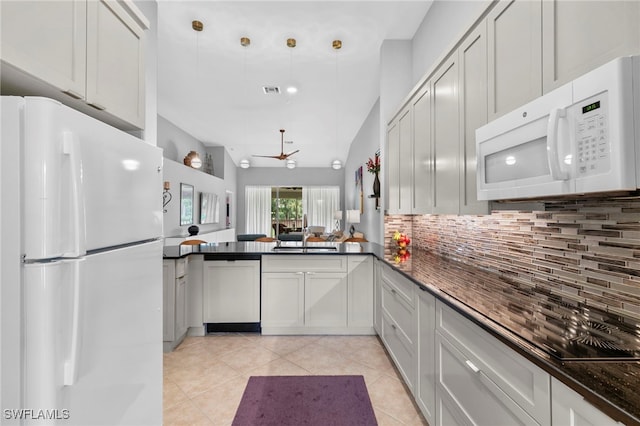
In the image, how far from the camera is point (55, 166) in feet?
2.91

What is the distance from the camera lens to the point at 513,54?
1.33 m

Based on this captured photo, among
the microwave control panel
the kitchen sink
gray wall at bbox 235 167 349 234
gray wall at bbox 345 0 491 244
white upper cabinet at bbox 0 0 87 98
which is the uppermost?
gray wall at bbox 345 0 491 244

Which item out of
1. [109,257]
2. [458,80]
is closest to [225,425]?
[109,257]

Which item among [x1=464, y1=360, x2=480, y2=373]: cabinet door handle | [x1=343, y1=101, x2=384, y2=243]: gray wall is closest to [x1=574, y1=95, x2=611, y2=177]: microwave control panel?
[x1=464, y1=360, x2=480, y2=373]: cabinet door handle

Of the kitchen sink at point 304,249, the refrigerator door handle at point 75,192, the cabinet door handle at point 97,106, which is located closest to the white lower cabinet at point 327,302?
the kitchen sink at point 304,249

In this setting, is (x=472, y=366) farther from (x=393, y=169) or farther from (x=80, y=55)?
(x=393, y=169)


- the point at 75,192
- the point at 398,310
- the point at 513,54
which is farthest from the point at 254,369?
the point at 513,54

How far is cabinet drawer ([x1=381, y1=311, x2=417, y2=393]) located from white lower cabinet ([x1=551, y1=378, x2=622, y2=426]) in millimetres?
1139

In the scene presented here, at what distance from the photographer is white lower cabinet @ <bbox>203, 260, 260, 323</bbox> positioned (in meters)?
3.09

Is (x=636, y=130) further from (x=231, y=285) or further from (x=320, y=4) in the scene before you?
(x=231, y=285)

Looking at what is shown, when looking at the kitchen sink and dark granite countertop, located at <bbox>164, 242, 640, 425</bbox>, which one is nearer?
dark granite countertop, located at <bbox>164, 242, 640, 425</bbox>

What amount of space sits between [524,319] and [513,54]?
1.12 meters

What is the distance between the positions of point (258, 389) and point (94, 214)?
5.69ft

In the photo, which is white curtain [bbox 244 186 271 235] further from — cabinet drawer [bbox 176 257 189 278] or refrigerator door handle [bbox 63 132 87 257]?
refrigerator door handle [bbox 63 132 87 257]
